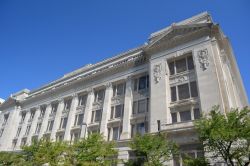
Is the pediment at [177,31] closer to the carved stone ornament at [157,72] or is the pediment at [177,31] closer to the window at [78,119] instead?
the carved stone ornament at [157,72]

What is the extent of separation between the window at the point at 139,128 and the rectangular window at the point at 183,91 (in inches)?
233

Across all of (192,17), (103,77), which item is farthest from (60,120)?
(192,17)

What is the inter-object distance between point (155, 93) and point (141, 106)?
10.7ft

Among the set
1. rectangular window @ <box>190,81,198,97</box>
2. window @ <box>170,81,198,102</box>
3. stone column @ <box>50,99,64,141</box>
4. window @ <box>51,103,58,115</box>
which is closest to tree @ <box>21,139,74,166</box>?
stone column @ <box>50,99,64,141</box>

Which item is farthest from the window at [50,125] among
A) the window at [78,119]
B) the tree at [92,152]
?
the tree at [92,152]

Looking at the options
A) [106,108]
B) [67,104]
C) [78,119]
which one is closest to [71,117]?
[78,119]

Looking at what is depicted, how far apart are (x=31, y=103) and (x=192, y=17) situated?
38.2 m

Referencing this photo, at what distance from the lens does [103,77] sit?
36.9 m

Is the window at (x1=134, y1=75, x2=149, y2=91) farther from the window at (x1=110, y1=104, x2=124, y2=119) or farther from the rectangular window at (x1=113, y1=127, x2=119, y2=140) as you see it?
the rectangular window at (x1=113, y1=127, x2=119, y2=140)

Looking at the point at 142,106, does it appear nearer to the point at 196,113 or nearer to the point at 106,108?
the point at 106,108

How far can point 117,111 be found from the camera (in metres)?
31.7

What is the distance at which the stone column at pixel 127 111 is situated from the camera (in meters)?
27.7

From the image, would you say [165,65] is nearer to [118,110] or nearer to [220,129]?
[118,110]

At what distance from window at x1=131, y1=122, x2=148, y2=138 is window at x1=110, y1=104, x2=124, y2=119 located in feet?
10.7
